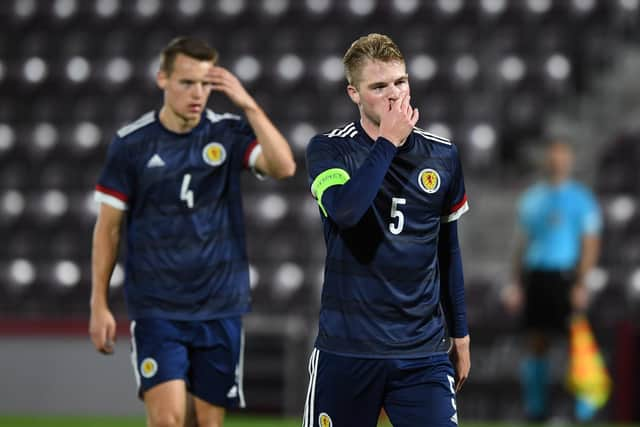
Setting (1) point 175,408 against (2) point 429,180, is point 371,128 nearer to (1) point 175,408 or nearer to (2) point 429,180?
(2) point 429,180

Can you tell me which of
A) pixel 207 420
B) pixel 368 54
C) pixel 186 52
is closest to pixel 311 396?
pixel 368 54

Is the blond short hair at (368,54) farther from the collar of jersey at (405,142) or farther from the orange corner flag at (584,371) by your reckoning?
the orange corner flag at (584,371)

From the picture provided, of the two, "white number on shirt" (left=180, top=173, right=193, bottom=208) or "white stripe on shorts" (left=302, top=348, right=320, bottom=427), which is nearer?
"white stripe on shorts" (left=302, top=348, right=320, bottom=427)

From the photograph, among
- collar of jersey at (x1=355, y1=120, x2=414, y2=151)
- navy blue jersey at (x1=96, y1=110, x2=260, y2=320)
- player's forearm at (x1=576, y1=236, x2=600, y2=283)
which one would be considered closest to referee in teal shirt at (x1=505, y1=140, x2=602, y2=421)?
player's forearm at (x1=576, y1=236, x2=600, y2=283)

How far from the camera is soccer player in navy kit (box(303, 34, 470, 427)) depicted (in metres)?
3.89

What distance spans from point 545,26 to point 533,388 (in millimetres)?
5642

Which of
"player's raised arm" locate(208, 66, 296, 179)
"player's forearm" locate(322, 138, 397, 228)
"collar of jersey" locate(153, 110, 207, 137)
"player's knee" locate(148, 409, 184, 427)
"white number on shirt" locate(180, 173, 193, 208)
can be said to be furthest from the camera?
"collar of jersey" locate(153, 110, 207, 137)

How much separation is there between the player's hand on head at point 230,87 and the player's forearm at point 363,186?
1.47 meters

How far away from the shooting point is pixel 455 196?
4.09 m

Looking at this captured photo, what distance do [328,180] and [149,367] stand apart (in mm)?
1667

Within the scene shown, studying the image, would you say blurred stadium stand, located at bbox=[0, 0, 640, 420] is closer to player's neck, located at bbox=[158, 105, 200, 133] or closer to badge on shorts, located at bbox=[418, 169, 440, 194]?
player's neck, located at bbox=[158, 105, 200, 133]

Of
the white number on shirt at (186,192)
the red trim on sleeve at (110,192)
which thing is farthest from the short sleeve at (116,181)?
the white number on shirt at (186,192)

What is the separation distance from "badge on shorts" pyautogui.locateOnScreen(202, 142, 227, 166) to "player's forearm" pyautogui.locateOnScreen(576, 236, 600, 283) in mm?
4707

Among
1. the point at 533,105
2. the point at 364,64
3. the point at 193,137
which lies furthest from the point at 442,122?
the point at 364,64
